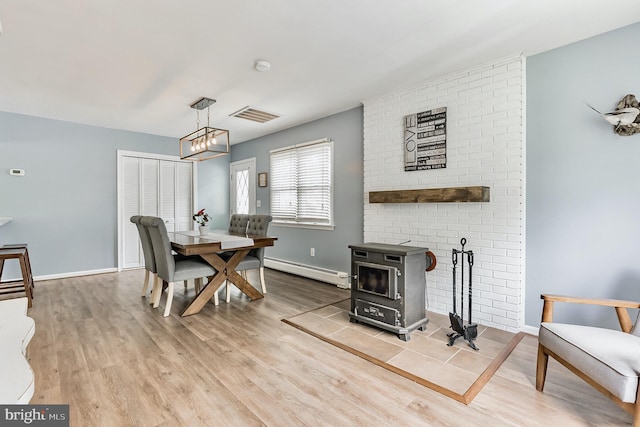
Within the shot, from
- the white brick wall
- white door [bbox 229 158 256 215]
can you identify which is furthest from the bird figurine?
white door [bbox 229 158 256 215]

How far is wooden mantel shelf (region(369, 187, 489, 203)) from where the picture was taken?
9.36 feet

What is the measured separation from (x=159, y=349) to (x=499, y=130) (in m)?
3.43

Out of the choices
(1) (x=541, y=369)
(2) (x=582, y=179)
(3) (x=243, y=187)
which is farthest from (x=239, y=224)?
(2) (x=582, y=179)

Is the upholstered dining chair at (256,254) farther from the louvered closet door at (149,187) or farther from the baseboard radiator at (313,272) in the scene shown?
the louvered closet door at (149,187)

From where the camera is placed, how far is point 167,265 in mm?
3113

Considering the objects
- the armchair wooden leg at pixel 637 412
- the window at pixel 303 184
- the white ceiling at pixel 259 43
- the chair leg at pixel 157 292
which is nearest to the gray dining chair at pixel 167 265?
the chair leg at pixel 157 292

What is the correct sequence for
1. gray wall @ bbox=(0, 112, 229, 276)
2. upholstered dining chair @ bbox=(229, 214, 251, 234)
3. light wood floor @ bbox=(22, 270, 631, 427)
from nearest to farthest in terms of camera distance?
light wood floor @ bbox=(22, 270, 631, 427), gray wall @ bbox=(0, 112, 229, 276), upholstered dining chair @ bbox=(229, 214, 251, 234)

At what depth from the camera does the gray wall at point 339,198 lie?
416 centimetres

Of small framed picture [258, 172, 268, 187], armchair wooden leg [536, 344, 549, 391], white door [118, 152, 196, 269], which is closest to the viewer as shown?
armchair wooden leg [536, 344, 549, 391]

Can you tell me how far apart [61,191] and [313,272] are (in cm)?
397

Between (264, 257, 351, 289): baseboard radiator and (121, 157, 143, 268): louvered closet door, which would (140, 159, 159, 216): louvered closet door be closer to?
(121, 157, 143, 268): louvered closet door

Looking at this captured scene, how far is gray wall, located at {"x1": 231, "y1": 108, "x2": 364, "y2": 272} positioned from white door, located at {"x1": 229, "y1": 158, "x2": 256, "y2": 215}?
1.13 meters

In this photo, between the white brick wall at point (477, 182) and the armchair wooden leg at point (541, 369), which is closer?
the armchair wooden leg at point (541, 369)

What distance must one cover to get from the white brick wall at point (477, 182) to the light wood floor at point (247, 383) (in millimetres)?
532
